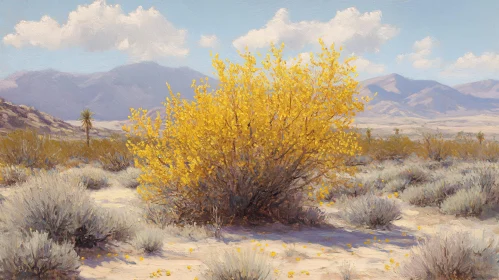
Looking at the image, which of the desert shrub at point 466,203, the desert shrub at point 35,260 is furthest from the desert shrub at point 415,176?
the desert shrub at point 35,260

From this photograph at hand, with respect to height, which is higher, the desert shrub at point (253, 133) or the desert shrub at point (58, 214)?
the desert shrub at point (253, 133)

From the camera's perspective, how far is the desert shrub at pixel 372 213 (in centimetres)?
775

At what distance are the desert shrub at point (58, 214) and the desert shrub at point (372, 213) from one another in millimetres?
4716

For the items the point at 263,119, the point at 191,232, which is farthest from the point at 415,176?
the point at 191,232

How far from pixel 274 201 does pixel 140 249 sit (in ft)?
9.68

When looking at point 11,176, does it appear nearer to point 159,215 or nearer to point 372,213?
point 159,215

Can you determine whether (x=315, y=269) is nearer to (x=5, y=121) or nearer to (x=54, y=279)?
(x=54, y=279)

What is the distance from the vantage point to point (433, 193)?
32.0ft

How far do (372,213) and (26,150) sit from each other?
12400mm

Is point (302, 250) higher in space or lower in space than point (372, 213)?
lower

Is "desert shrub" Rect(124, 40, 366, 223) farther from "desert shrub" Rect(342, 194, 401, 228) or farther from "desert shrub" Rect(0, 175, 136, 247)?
"desert shrub" Rect(0, 175, 136, 247)

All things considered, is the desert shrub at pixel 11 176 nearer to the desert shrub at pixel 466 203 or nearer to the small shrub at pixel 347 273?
the small shrub at pixel 347 273

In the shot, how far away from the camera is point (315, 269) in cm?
491

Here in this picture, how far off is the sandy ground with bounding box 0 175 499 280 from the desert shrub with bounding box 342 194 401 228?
0.66ft
